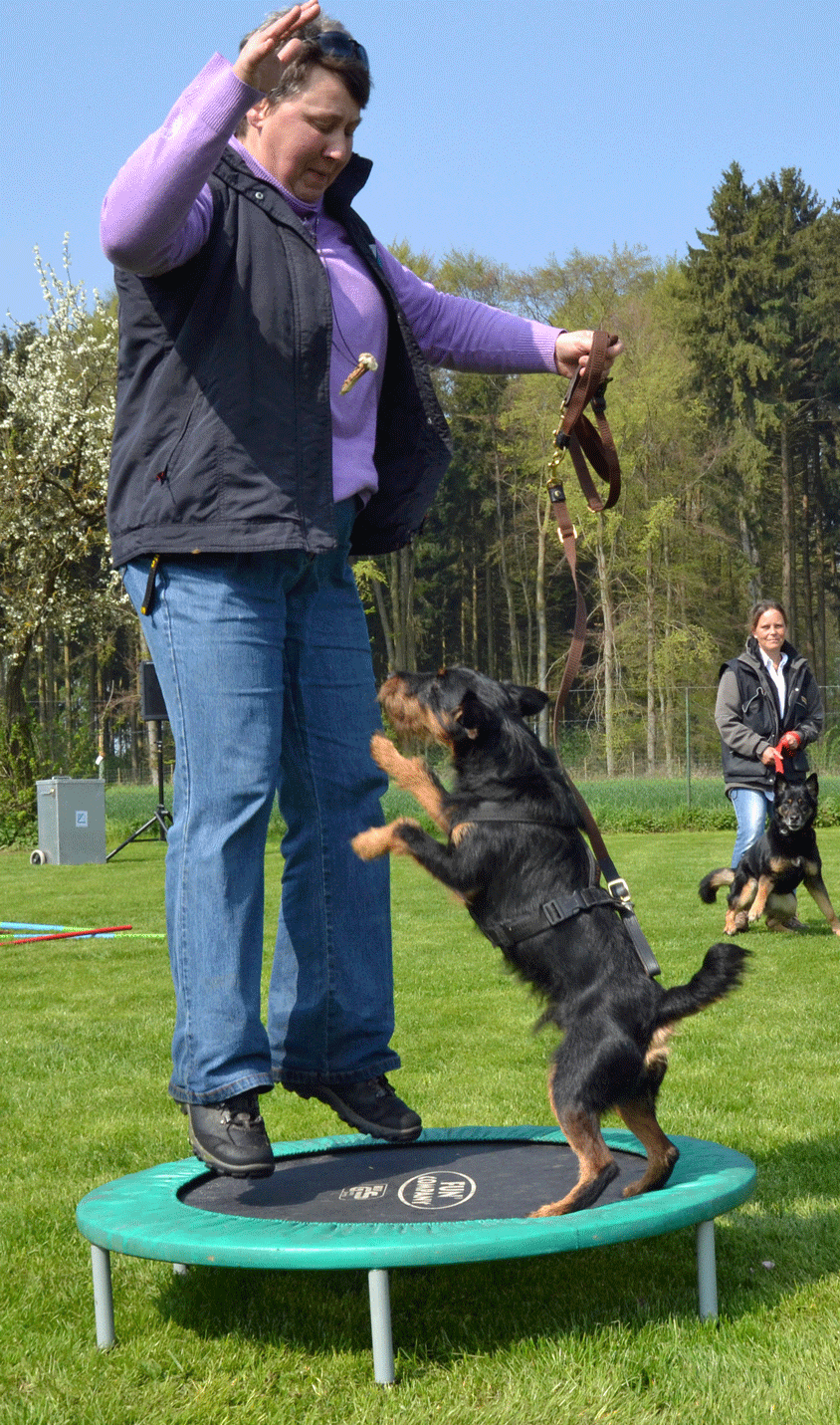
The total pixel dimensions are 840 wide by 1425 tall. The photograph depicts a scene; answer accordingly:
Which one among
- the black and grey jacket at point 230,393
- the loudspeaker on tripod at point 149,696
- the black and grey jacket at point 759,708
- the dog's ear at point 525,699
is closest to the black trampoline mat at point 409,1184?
the dog's ear at point 525,699

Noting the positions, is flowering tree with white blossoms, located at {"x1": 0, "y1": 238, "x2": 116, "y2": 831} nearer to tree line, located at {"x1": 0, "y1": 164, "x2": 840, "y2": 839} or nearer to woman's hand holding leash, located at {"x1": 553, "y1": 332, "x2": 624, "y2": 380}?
tree line, located at {"x1": 0, "y1": 164, "x2": 840, "y2": 839}

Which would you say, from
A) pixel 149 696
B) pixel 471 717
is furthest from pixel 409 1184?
pixel 149 696

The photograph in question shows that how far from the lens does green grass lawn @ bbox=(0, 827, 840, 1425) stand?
7.04 feet

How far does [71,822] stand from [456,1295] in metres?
12.8

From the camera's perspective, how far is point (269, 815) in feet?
8.73

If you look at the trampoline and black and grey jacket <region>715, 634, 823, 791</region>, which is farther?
black and grey jacket <region>715, 634, 823, 791</region>

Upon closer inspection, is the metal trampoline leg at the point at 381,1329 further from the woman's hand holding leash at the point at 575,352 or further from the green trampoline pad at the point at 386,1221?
the woman's hand holding leash at the point at 575,352

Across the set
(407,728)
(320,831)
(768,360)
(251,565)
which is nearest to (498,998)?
(407,728)

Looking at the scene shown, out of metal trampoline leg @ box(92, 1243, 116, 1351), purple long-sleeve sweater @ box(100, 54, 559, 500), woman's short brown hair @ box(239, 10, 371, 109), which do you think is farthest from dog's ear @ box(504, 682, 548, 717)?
metal trampoline leg @ box(92, 1243, 116, 1351)

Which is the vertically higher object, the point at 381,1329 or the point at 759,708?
the point at 759,708

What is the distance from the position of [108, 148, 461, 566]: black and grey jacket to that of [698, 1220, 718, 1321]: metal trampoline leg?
1570 millimetres

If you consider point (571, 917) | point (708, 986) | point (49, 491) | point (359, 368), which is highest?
point (49, 491)

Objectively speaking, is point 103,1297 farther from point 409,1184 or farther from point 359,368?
point 359,368

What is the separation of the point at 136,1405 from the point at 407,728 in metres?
1.79
